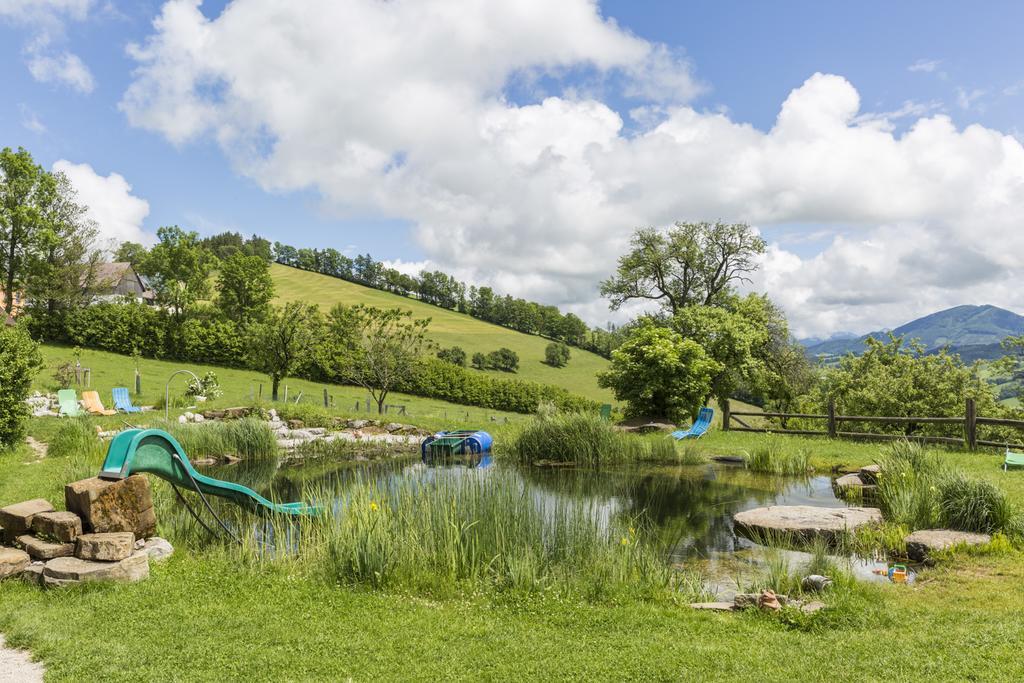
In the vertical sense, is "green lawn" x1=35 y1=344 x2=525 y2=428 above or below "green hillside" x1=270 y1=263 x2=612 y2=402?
below

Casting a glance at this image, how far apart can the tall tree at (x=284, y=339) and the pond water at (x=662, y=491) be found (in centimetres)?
1025

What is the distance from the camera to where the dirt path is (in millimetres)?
3575

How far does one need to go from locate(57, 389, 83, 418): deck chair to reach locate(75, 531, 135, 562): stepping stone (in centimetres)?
1235

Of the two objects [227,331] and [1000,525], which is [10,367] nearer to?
[1000,525]

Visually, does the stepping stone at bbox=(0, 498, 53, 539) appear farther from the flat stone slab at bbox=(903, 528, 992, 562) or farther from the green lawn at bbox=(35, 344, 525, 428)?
the green lawn at bbox=(35, 344, 525, 428)

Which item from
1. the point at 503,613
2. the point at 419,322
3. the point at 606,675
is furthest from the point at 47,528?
the point at 419,322

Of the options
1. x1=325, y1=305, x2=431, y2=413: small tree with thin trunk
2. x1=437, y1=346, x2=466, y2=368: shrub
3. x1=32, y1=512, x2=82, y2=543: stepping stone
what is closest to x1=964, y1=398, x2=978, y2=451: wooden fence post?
x1=325, y1=305, x2=431, y2=413: small tree with thin trunk

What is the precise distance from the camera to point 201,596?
16.2 feet

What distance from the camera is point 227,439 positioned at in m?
14.0

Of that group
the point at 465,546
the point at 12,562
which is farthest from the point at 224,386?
the point at 465,546

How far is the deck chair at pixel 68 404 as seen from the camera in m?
15.9

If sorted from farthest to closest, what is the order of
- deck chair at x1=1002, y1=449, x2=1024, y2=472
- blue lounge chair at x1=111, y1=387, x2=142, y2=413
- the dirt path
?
blue lounge chair at x1=111, y1=387, x2=142, y2=413, deck chair at x1=1002, y1=449, x2=1024, y2=472, the dirt path

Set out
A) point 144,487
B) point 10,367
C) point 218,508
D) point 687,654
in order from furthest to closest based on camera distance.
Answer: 1. point 10,367
2. point 218,508
3. point 144,487
4. point 687,654

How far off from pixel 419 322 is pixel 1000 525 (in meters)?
17.7
